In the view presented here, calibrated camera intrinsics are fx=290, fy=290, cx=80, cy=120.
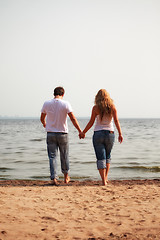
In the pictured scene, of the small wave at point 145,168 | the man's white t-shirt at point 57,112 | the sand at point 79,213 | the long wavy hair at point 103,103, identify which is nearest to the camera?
the sand at point 79,213

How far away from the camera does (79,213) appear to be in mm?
4180

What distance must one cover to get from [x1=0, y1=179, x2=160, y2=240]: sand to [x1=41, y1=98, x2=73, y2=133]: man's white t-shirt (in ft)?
4.00

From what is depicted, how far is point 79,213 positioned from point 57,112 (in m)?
2.31

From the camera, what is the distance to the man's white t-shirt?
5.88 metres

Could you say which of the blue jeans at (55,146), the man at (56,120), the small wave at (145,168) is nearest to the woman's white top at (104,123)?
the man at (56,120)

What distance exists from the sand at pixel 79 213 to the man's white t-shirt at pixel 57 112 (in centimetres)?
122

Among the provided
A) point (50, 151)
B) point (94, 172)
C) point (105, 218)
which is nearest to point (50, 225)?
point (105, 218)

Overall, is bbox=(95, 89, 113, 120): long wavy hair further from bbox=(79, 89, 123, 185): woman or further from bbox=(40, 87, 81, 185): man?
bbox=(40, 87, 81, 185): man

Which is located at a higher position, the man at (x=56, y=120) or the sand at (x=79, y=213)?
the man at (x=56, y=120)

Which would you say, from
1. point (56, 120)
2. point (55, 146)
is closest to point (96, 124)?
point (56, 120)

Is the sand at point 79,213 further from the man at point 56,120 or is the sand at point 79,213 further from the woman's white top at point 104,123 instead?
the woman's white top at point 104,123

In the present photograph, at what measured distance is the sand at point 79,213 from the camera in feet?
11.5

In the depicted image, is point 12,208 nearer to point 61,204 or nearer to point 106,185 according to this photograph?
point 61,204

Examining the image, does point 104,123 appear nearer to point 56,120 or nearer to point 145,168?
point 56,120
